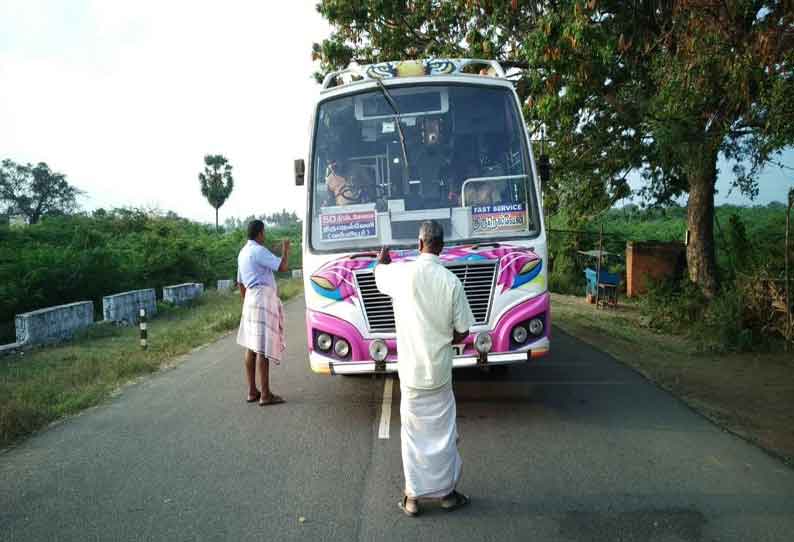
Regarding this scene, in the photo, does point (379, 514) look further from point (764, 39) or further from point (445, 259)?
point (764, 39)

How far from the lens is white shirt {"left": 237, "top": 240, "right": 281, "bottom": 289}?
614 centimetres

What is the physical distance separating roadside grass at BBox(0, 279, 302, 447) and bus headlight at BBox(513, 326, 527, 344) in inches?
189

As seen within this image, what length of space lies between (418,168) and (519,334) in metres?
1.88

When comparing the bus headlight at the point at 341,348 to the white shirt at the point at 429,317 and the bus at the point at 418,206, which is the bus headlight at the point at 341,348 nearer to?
the bus at the point at 418,206

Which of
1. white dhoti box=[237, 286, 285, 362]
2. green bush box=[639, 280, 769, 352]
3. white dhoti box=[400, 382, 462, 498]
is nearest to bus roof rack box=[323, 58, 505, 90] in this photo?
white dhoti box=[237, 286, 285, 362]

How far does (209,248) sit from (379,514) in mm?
29565

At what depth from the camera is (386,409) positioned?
244 inches

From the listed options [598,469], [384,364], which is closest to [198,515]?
[384,364]

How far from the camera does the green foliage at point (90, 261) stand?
14320 millimetres

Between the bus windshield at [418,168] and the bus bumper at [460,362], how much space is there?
42.0 inches

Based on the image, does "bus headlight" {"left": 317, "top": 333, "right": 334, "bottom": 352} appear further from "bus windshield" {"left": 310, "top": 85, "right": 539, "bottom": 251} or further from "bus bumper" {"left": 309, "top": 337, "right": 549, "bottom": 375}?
"bus windshield" {"left": 310, "top": 85, "right": 539, "bottom": 251}

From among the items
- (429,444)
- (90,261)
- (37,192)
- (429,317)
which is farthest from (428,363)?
(37,192)

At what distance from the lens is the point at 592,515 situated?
147 inches

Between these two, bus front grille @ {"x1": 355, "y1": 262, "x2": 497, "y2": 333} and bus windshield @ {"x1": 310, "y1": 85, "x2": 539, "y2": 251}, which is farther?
bus windshield @ {"x1": 310, "y1": 85, "x2": 539, "y2": 251}
